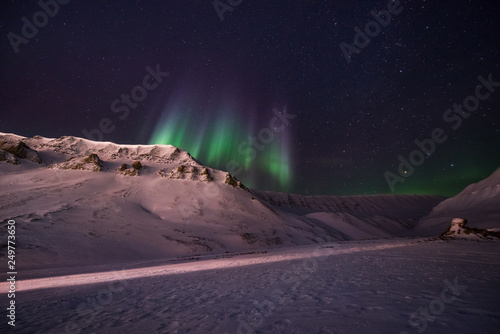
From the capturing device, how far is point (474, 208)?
5359cm

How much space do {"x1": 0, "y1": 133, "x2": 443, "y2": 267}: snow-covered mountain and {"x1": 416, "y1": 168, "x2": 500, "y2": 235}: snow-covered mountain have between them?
40.3 ft

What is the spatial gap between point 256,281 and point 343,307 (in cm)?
385

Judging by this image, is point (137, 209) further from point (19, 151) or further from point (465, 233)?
point (465, 233)

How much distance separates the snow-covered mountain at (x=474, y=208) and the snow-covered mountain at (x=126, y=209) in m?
12.3

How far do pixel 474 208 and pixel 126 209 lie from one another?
7555 cm

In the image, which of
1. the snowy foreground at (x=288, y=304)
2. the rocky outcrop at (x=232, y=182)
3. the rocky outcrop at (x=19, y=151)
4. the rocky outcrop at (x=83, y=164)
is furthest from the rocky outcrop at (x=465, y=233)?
the rocky outcrop at (x=19, y=151)

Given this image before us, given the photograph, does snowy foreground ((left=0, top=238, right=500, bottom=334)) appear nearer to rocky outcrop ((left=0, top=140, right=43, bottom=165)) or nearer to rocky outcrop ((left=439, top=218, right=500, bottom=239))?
rocky outcrop ((left=439, top=218, right=500, bottom=239))

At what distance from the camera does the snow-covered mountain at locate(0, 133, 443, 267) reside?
20.8 metres

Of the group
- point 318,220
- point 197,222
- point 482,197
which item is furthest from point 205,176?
point 482,197

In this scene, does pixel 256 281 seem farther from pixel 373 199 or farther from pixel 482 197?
pixel 373 199

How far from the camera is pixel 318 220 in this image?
192 feet

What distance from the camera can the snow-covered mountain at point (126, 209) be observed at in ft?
68.3

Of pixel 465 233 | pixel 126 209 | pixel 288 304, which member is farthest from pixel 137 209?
pixel 465 233

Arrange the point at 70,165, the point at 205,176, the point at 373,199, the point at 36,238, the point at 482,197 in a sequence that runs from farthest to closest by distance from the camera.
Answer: the point at 373,199, the point at 482,197, the point at 205,176, the point at 70,165, the point at 36,238
